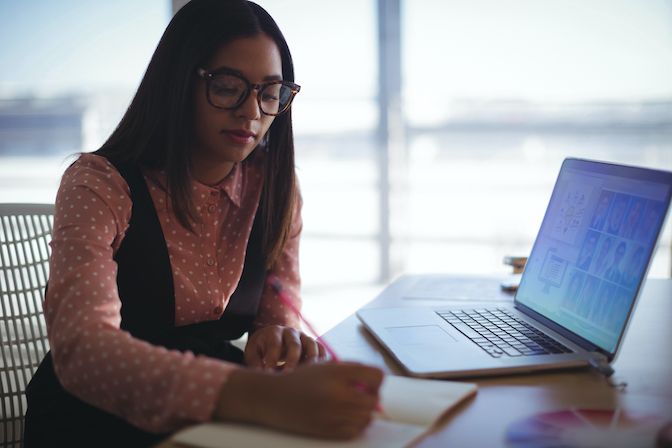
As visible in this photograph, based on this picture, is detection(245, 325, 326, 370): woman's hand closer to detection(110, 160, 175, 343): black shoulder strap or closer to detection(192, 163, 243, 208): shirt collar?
detection(110, 160, 175, 343): black shoulder strap

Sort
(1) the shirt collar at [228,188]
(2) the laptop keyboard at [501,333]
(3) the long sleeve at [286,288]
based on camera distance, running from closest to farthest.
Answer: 1. (2) the laptop keyboard at [501,333]
2. (1) the shirt collar at [228,188]
3. (3) the long sleeve at [286,288]

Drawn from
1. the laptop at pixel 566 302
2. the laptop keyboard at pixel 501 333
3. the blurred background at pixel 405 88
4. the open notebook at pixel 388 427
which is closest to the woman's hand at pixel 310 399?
the open notebook at pixel 388 427

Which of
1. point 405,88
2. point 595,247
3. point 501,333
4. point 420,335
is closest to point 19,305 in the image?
point 420,335

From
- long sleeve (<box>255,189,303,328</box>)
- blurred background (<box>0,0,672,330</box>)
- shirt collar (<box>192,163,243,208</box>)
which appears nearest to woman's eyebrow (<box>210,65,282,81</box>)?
shirt collar (<box>192,163,243,208</box>)

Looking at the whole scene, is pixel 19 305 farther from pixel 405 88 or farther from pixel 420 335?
pixel 405 88

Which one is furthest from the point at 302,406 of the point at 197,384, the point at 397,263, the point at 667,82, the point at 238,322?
the point at 667,82

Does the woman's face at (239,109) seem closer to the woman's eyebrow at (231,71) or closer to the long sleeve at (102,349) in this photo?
the woman's eyebrow at (231,71)

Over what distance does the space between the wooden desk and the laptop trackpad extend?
0.11ft

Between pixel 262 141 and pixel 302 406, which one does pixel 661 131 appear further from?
pixel 302 406

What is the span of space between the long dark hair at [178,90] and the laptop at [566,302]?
400 millimetres

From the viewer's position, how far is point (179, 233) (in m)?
1.24

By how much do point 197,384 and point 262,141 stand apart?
0.74 m

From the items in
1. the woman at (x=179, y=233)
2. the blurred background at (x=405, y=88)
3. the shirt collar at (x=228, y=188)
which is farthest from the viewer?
the blurred background at (x=405, y=88)

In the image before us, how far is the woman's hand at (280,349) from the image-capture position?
105cm
